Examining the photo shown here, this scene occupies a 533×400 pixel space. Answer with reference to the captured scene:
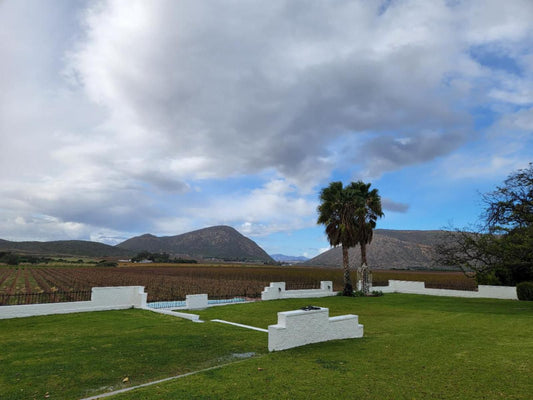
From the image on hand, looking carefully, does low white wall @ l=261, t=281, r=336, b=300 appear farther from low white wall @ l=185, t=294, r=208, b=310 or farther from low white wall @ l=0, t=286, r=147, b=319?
low white wall @ l=0, t=286, r=147, b=319

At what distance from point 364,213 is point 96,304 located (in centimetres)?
2158

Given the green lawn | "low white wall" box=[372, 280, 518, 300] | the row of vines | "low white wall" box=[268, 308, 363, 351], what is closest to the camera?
the green lawn

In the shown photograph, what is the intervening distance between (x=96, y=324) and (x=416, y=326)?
42.1 feet

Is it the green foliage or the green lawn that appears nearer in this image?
the green lawn

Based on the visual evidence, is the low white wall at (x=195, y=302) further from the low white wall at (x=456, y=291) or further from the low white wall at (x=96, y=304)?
the low white wall at (x=456, y=291)

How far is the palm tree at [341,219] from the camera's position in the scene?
2894 centimetres

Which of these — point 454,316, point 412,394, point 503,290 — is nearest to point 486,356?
point 412,394

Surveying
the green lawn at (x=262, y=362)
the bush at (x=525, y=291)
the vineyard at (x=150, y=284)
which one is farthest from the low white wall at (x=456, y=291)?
the green lawn at (x=262, y=362)

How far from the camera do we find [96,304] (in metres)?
17.9


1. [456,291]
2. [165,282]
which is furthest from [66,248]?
[456,291]

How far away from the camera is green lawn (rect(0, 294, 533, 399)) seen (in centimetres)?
616

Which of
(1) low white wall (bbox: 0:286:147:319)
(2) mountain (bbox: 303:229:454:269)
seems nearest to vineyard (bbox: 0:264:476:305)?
(1) low white wall (bbox: 0:286:147:319)

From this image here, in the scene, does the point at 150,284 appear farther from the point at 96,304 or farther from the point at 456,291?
the point at 456,291

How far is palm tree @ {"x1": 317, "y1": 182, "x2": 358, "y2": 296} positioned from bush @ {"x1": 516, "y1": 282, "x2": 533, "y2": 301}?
12416mm
